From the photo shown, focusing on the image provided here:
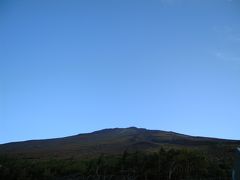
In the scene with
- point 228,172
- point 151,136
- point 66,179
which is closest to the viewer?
point 228,172

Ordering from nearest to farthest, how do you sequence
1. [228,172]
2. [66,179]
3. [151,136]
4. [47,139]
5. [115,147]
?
[228,172] < [66,179] < [115,147] < [151,136] < [47,139]

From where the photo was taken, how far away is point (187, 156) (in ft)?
151

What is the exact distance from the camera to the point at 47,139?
122 metres

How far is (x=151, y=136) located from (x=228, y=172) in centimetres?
6400

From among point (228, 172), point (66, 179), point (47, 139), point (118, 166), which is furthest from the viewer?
point (47, 139)

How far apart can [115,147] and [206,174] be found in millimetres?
42209

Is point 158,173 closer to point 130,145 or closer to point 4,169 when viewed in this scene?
point 4,169

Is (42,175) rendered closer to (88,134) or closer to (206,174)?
(206,174)

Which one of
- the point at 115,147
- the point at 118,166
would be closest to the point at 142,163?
the point at 118,166

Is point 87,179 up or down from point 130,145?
down

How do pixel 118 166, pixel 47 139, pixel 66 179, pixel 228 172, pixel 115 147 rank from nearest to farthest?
pixel 228 172 < pixel 66 179 < pixel 118 166 < pixel 115 147 < pixel 47 139

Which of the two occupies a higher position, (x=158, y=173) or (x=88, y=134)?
(x=88, y=134)

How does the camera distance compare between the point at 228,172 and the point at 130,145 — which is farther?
the point at 130,145

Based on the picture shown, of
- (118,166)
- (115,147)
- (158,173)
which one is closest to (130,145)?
(115,147)
